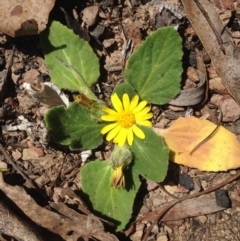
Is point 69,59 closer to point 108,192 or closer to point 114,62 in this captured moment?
point 114,62

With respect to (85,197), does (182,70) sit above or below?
above

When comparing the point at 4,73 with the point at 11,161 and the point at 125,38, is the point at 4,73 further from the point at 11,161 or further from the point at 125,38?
the point at 125,38

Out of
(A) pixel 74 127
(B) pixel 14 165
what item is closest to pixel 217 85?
(A) pixel 74 127

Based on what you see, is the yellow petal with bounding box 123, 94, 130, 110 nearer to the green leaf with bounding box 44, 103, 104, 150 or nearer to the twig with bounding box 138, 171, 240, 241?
the green leaf with bounding box 44, 103, 104, 150

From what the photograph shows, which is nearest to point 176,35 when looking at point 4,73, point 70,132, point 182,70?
point 182,70

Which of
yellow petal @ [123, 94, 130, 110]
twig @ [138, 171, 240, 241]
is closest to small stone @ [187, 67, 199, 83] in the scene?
yellow petal @ [123, 94, 130, 110]

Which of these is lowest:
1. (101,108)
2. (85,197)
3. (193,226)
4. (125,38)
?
(193,226)

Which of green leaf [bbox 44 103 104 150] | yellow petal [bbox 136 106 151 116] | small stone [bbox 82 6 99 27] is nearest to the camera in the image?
green leaf [bbox 44 103 104 150]
